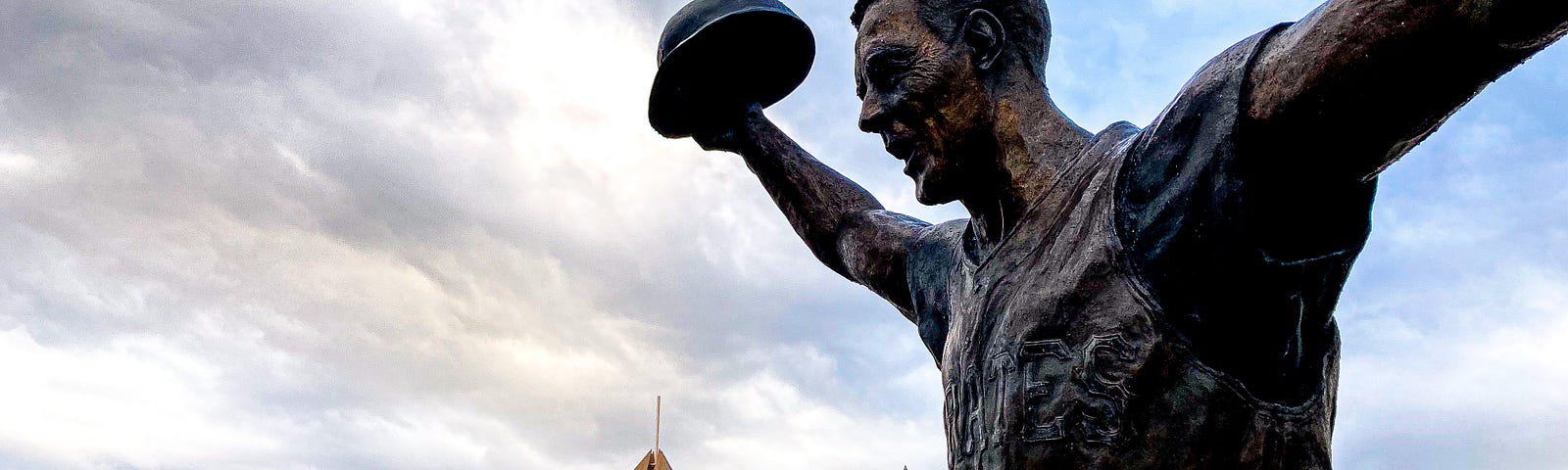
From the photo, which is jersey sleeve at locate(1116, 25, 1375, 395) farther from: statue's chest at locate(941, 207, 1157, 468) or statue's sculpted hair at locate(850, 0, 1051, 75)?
statue's sculpted hair at locate(850, 0, 1051, 75)

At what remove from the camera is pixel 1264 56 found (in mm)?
2596

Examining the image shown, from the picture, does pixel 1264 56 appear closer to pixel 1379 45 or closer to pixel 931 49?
pixel 1379 45

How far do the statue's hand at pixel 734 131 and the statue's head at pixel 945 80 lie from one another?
45.5 inches

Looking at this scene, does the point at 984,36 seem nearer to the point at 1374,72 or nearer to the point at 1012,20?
the point at 1012,20

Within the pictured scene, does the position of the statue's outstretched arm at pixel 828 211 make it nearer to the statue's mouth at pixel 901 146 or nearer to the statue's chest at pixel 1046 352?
the statue's mouth at pixel 901 146

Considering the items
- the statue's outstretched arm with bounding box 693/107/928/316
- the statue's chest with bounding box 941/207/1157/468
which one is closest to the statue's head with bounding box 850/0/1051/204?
the statue's chest with bounding box 941/207/1157/468

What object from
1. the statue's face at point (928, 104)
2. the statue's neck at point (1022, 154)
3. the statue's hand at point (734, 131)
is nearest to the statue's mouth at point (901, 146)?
the statue's face at point (928, 104)

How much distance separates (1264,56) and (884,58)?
40.8 inches

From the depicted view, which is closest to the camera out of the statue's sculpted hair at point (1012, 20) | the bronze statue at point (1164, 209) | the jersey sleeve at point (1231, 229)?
the bronze statue at point (1164, 209)

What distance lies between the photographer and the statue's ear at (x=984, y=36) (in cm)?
336

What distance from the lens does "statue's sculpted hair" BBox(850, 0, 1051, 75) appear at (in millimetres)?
3369

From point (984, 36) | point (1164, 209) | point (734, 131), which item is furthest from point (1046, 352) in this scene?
point (734, 131)

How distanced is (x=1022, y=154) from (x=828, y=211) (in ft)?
3.88

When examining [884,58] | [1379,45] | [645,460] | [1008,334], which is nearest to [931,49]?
[884,58]
